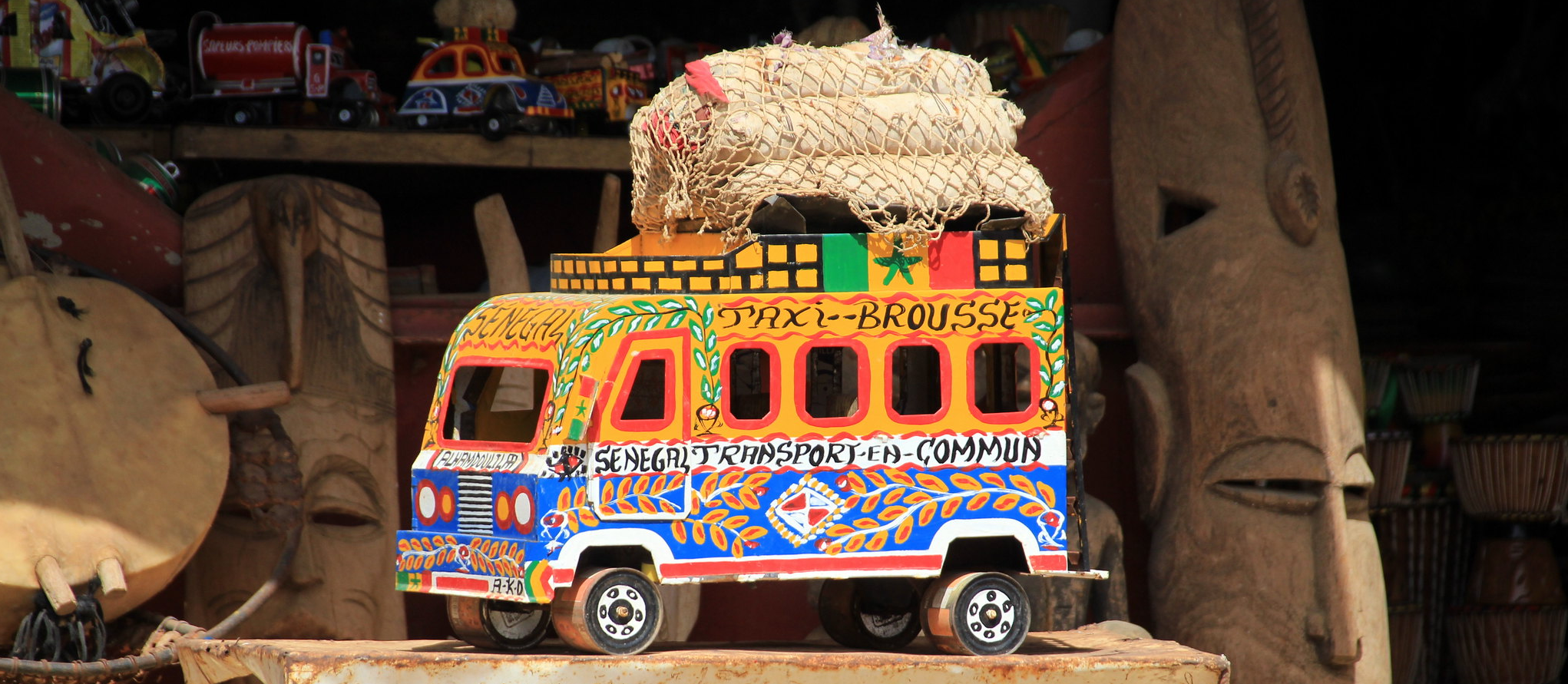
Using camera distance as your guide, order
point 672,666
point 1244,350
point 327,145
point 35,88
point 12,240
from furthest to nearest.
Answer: point 327,145
point 35,88
point 1244,350
point 12,240
point 672,666

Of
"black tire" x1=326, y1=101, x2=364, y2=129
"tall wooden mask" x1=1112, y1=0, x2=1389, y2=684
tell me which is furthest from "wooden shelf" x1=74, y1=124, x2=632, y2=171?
"tall wooden mask" x1=1112, y1=0, x2=1389, y2=684

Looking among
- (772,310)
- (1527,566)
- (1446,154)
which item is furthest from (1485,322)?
(772,310)

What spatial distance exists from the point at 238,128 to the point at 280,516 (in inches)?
94.8

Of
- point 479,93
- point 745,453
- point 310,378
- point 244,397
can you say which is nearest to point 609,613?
point 745,453

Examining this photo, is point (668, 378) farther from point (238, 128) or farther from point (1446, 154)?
point (1446, 154)

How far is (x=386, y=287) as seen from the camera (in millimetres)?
7285

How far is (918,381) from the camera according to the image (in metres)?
5.98

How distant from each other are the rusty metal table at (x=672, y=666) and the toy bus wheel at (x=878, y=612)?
8.8 inches

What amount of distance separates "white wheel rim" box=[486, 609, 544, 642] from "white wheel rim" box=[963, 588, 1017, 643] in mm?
1209

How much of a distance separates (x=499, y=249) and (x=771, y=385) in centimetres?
269

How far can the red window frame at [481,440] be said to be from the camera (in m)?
4.91

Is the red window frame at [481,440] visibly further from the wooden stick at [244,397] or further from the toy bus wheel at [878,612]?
the wooden stick at [244,397]

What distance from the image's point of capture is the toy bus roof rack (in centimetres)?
511

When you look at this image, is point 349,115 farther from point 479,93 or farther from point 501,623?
point 501,623
